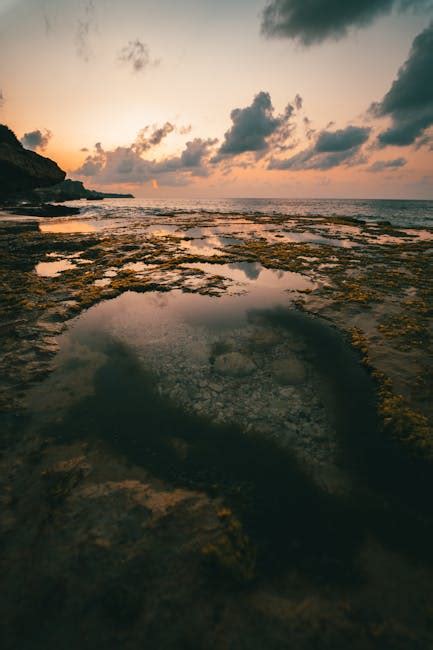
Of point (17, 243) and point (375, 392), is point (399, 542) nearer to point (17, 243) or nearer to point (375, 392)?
point (375, 392)

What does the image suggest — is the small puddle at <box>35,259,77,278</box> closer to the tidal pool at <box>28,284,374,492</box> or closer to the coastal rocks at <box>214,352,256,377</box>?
the tidal pool at <box>28,284,374,492</box>

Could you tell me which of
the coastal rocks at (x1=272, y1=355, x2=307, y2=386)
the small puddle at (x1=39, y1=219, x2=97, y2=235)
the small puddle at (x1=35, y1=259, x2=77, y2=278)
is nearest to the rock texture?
the small puddle at (x1=39, y1=219, x2=97, y2=235)

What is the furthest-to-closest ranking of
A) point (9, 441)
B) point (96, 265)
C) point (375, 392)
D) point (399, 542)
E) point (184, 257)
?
1. point (184, 257)
2. point (96, 265)
3. point (375, 392)
4. point (9, 441)
5. point (399, 542)

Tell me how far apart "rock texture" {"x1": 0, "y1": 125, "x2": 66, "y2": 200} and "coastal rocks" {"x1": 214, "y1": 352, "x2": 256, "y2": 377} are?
10096 cm

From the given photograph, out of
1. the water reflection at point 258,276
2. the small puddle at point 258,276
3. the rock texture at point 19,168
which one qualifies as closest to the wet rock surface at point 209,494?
the water reflection at point 258,276

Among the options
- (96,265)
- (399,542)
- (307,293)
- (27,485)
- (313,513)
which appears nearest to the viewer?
(399,542)

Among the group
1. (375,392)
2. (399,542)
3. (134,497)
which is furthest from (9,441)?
(375,392)

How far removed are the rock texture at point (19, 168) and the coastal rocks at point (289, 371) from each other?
102 m

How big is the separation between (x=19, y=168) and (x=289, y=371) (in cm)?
10740

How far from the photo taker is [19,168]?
85.0 m

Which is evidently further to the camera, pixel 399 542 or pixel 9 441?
pixel 9 441

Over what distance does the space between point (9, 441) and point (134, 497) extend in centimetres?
403

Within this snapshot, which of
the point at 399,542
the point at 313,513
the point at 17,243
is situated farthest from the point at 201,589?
the point at 17,243

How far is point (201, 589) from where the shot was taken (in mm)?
4840
